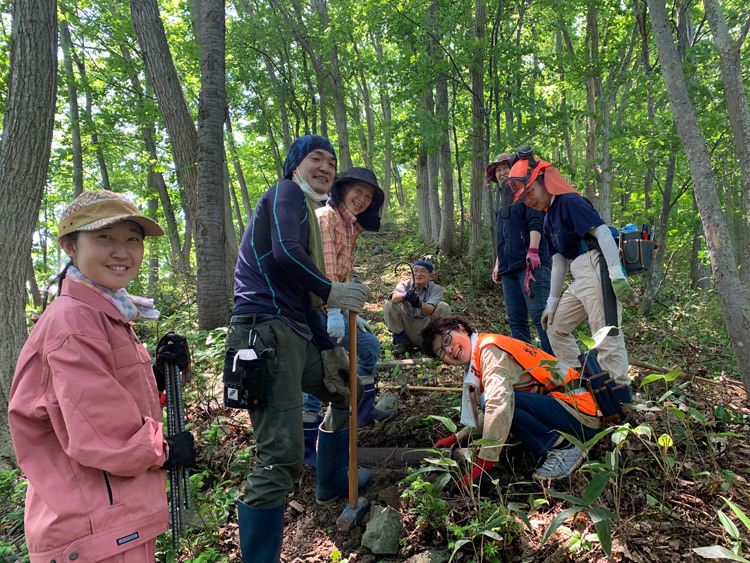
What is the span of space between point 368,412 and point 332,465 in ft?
3.61

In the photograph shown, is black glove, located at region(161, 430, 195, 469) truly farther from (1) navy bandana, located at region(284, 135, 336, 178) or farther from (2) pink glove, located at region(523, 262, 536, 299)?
(2) pink glove, located at region(523, 262, 536, 299)

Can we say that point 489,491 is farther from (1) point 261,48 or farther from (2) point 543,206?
(1) point 261,48

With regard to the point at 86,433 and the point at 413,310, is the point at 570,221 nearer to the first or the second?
the point at 413,310

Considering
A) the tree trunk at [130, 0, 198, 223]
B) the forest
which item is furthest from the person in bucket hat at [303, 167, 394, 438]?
the tree trunk at [130, 0, 198, 223]

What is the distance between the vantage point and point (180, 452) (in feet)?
5.53

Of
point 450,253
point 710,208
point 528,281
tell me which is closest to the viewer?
point 710,208

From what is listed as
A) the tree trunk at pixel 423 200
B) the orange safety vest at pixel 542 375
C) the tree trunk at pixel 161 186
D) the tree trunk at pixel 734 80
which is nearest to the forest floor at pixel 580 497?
the orange safety vest at pixel 542 375

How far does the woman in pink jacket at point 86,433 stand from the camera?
1390 millimetres

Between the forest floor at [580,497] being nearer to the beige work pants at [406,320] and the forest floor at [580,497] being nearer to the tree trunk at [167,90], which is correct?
the beige work pants at [406,320]

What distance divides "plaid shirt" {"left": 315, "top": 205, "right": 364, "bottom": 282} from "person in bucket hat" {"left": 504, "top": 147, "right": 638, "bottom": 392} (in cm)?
151

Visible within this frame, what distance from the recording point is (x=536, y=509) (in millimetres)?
2479

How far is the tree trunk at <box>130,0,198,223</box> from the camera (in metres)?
6.72

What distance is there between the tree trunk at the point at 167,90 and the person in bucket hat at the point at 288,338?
16.3 ft

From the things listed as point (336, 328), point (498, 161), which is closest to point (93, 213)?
point (336, 328)
